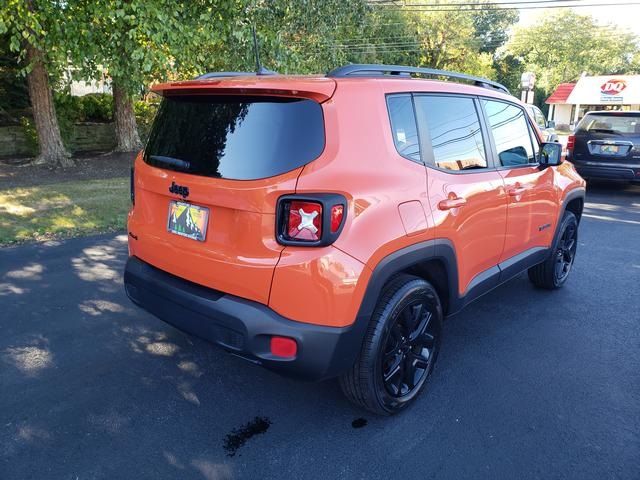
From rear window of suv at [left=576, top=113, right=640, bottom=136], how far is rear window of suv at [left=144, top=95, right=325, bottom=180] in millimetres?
9934

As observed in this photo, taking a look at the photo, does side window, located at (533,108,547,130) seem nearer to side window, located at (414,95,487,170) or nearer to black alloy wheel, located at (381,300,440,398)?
side window, located at (414,95,487,170)

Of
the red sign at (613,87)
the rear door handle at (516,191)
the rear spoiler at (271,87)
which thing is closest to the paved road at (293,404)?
the rear door handle at (516,191)

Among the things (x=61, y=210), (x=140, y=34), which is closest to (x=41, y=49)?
(x=140, y=34)

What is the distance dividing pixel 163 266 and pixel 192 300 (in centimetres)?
39

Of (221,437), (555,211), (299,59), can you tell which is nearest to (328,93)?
(221,437)

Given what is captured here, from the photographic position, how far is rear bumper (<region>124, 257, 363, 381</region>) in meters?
2.43

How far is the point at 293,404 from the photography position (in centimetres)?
304

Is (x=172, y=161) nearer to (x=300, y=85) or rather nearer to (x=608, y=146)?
(x=300, y=85)

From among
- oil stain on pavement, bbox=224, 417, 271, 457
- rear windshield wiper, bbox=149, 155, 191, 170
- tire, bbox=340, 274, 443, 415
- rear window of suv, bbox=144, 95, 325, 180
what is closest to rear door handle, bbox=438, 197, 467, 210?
tire, bbox=340, 274, 443, 415

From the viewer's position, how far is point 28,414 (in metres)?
2.84

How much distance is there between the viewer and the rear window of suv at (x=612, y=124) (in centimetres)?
1024

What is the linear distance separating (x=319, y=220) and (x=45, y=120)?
11.4 meters

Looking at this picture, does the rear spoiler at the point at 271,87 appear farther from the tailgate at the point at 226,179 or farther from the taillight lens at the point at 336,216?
the taillight lens at the point at 336,216

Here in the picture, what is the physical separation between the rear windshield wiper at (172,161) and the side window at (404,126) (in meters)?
1.13
